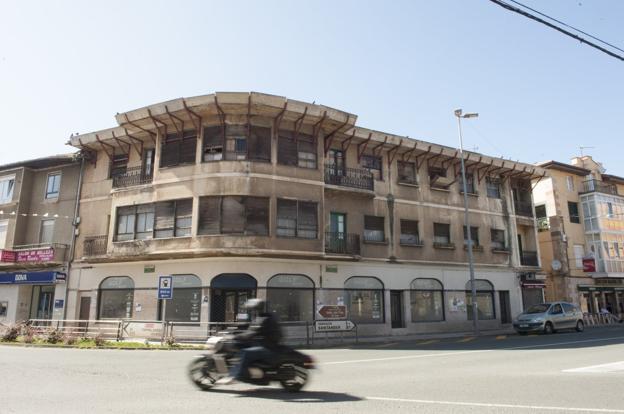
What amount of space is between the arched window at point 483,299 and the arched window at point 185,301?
54.1ft

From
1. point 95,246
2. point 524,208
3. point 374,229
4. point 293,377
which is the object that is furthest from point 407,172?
point 293,377

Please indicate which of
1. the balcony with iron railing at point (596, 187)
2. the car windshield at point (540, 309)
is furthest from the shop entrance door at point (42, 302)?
the balcony with iron railing at point (596, 187)

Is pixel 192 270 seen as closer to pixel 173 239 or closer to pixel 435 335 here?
pixel 173 239

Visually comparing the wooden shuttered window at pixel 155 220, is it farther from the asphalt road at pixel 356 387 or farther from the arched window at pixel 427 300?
the arched window at pixel 427 300

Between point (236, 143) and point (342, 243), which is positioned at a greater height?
point (236, 143)

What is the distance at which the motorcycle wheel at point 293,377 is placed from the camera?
7812mm

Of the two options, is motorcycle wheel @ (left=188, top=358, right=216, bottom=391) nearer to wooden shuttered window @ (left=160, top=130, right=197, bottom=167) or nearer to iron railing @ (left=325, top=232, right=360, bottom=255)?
iron railing @ (left=325, top=232, right=360, bottom=255)

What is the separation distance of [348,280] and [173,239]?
9173 mm

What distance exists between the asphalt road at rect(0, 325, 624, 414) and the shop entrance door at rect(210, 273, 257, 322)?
7.68m

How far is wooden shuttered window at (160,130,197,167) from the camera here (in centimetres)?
2225

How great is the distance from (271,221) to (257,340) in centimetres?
1322

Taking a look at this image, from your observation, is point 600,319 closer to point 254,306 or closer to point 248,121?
point 248,121

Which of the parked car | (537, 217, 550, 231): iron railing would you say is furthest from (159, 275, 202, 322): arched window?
(537, 217, 550, 231): iron railing

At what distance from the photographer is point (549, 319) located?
75.8 feet
